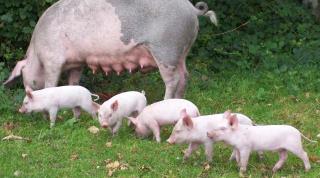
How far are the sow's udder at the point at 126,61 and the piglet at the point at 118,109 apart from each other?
89 cm

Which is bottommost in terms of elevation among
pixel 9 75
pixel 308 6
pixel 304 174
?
pixel 308 6

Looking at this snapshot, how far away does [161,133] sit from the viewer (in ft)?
26.1

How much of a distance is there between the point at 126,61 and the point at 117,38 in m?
0.31

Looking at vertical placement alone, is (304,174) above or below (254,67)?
above

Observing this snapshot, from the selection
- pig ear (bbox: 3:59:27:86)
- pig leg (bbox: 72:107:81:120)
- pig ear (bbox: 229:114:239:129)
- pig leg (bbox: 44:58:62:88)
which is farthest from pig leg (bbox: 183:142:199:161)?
pig ear (bbox: 3:59:27:86)

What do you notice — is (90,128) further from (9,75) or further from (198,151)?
(9,75)

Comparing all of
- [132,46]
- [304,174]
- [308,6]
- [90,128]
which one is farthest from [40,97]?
[308,6]

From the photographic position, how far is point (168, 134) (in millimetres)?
7930

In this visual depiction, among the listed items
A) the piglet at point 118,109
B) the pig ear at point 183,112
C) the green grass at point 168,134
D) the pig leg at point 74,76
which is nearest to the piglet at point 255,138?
the green grass at point 168,134

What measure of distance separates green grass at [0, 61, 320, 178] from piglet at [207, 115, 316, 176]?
20 centimetres

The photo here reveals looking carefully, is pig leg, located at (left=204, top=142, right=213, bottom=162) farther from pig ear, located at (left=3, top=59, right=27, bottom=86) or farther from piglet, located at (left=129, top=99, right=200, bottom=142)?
pig ear, located at (left=3, top=59, right=27, bottom=86)

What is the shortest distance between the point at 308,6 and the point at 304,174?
7355 millimetres

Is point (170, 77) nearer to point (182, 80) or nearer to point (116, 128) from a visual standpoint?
point (182, 80)

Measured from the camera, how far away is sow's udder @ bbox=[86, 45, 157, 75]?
8938 millimetres
